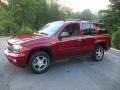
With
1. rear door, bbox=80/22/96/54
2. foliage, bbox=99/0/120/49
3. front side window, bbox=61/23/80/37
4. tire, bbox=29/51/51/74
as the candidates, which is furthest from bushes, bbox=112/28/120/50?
foliage, bbox=99/0/120/49

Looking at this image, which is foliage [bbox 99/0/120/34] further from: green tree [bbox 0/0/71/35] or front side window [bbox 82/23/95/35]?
front side window [bbox 82/23/95/35]

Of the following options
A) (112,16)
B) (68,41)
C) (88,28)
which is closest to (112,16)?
(112,16)

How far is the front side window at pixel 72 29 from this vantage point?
784cm

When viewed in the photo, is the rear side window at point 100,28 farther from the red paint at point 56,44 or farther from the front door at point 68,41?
the front door at point 68,41

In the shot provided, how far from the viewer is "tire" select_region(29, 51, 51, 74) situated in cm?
699

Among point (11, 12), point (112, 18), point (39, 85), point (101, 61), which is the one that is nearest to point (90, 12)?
point (11, 12)

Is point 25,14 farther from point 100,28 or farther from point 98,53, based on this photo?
point 98,53

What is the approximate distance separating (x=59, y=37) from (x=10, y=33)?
22152 mm

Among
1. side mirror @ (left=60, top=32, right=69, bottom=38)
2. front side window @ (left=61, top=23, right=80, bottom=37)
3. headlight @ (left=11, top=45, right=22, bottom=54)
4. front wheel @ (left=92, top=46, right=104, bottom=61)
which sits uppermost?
front side window @ (left=61, top=23, right=80, bottom=37)

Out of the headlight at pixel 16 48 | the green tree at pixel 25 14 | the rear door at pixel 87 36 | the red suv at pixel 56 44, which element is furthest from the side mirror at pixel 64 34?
the green tree at pixel 25 14

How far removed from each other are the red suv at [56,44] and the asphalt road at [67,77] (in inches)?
17.7

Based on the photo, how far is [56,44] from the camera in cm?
737

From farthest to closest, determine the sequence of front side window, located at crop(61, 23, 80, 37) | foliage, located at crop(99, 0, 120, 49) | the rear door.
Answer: foliage, located at crop(99, 0, 120, 49) → the rear door → front side window, located at crop(61, 23, 80, 37)

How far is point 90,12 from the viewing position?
5053cm
